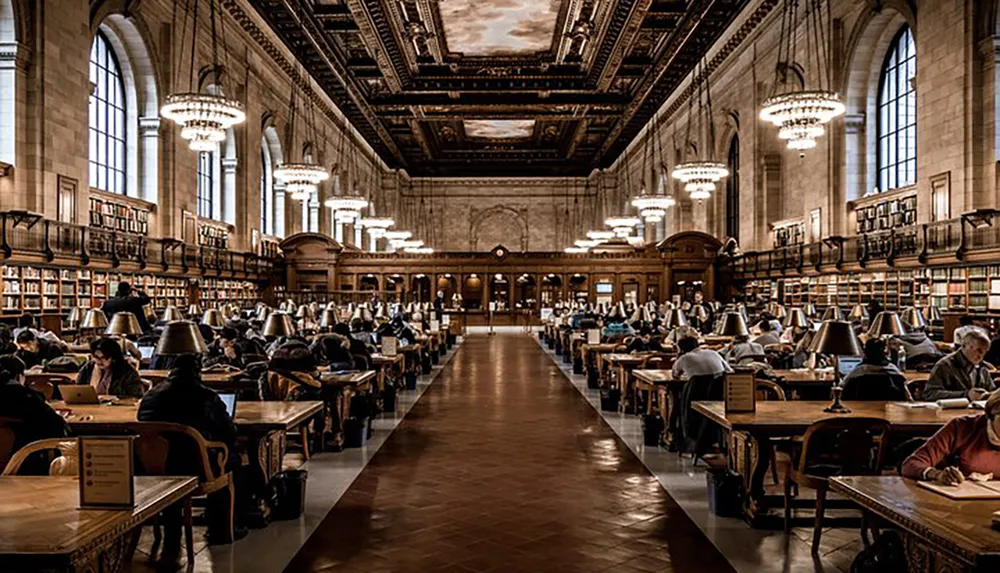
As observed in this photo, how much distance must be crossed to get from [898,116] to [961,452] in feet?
57.9

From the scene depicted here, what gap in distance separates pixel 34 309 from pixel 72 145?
3.25m

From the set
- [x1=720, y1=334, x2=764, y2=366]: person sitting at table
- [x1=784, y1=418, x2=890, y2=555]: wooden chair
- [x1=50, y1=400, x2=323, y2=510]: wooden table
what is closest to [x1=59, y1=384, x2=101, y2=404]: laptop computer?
[x1=50, y1=400, x2=323, y2=510]: wooden table

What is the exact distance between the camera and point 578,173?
159ft

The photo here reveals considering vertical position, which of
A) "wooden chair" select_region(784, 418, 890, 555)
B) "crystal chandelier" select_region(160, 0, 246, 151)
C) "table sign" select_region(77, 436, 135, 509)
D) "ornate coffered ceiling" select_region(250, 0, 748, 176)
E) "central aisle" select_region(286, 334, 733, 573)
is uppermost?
"ornate coffered ceiling" select_region(250, 0, 748, 176)

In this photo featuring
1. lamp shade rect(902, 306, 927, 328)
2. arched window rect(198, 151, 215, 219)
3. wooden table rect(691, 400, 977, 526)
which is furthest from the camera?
arched window rect(198, 151, 215, 219)

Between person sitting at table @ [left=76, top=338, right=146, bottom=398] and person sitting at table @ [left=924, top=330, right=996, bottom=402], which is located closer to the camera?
person sitting at table @ [left=924, top=330, right=996, bottom=402]

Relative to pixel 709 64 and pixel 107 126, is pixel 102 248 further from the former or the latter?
pixel 709 64

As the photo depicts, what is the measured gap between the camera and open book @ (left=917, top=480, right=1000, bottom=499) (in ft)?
11.0

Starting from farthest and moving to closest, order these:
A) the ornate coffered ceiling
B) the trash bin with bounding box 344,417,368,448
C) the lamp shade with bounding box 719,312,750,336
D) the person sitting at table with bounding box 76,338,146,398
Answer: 1. the ornate coffered ceiling
2. the trash bin with bounding box 344,417,368,448
3. the lamp shade with bounding box 719,312,750,336
4. the person sitting at table with bounding box 76,338,146,398

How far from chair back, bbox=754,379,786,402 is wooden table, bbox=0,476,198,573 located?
4628mm

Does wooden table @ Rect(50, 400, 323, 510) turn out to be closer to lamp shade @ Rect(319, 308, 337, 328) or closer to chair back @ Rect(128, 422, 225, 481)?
chair back @ Rect(128, 422, 225, 481)

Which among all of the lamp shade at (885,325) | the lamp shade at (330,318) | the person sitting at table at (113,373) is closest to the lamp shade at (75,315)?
the lamp shade at (330,318)

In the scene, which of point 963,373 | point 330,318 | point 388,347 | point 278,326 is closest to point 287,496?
point 278,326

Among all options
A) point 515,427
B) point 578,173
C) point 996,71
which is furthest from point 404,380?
point 578,173
